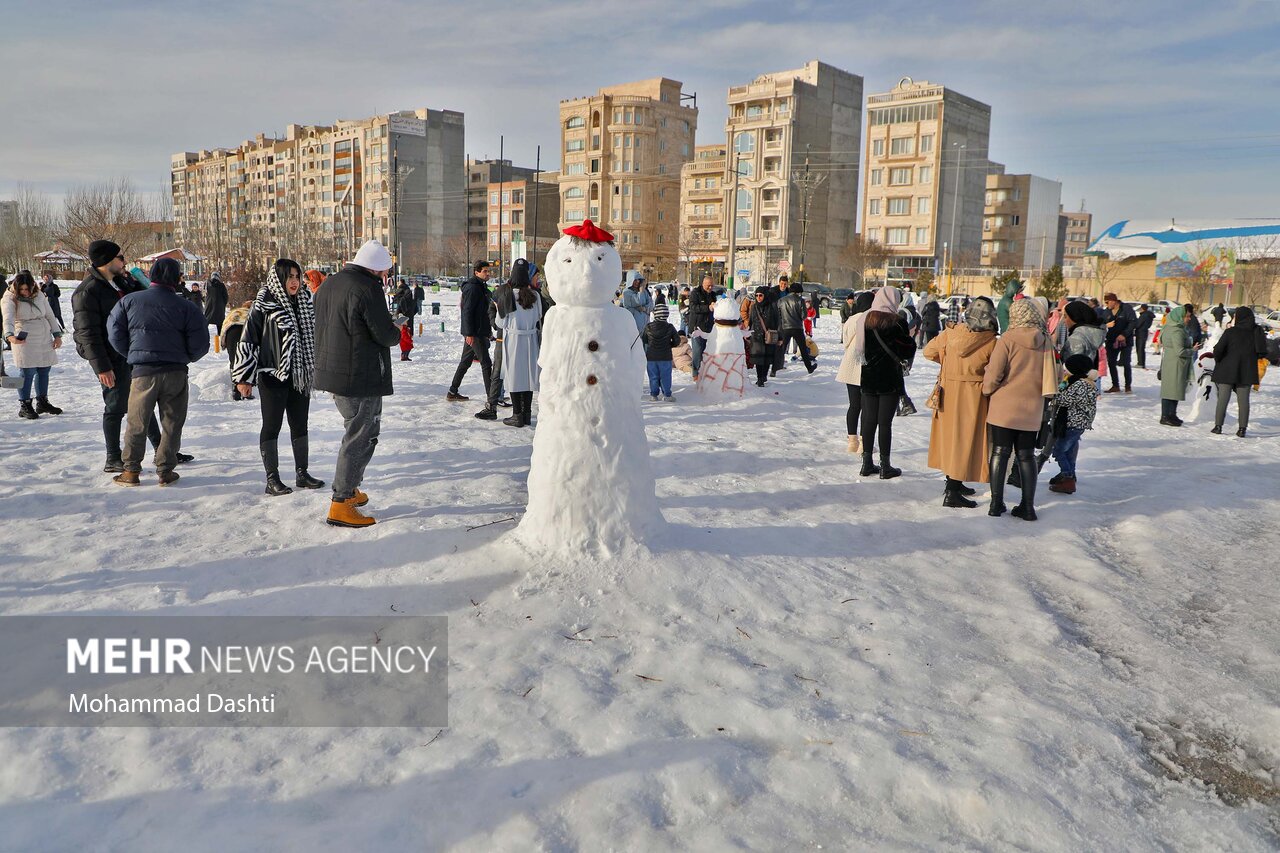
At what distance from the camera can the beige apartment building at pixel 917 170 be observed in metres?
72.1

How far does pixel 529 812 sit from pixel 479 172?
115m

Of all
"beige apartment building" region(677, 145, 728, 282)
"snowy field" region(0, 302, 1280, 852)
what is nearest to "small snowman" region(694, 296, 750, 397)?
"snowy field" region(0, 302, 1280, 852)

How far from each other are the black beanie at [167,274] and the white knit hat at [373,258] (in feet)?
5.04

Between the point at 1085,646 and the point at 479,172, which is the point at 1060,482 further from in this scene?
the point at 479,172

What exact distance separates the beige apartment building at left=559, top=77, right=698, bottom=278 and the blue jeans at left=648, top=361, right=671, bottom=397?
71.5 m

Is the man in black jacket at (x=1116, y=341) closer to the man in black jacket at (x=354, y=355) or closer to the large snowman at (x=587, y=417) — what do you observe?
the large snowman at (x=587, y=417)

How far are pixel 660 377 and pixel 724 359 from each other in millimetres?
894

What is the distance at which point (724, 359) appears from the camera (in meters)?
11.5

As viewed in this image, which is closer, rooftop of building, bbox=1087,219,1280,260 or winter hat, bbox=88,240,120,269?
winter hat, bbox=88,240,120,269

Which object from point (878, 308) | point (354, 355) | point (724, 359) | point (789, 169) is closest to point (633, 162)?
point (789, 169)

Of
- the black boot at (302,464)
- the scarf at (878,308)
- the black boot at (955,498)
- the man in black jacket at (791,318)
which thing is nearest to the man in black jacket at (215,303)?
the man in black jacket at (791,318)

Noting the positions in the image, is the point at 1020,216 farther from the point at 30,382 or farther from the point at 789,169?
the point at 30,382

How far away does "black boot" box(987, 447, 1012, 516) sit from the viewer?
639 centimetres

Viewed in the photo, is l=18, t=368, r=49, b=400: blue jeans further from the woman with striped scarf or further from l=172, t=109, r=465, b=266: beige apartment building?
l=172, t=109, r=465, b=266: beige apartment building
